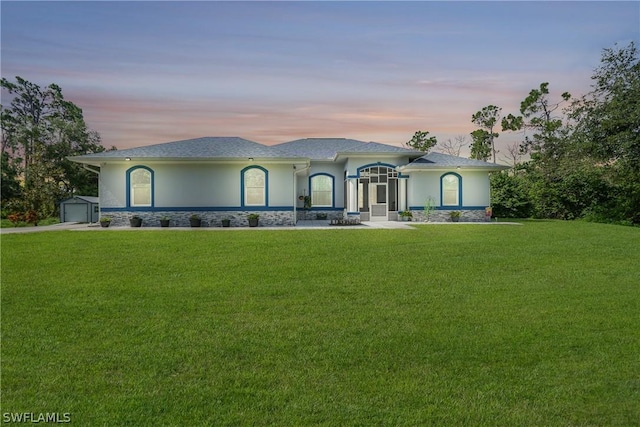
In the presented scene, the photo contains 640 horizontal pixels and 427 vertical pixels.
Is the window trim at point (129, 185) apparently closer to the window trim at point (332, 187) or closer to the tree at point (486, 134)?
the window trim at point (332, 187)

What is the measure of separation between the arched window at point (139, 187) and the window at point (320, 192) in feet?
27.8

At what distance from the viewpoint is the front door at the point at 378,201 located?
76.6 feet

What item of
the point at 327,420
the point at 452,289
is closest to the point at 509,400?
the point at 327,420

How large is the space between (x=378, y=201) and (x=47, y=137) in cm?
2915

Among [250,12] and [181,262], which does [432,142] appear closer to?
[250,12]

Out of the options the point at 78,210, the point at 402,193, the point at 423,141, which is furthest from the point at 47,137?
the point at 423,141

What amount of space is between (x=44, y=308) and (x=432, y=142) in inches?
1610

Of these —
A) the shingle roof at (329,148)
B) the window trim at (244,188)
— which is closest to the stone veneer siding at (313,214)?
the shingle roof at (329,148)

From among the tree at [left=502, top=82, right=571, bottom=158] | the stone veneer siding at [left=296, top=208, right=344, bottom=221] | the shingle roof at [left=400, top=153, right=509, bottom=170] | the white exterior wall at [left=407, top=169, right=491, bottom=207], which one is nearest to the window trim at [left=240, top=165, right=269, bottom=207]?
the stone veneer siding at [left=296, top=208, right=344, bottom=221]

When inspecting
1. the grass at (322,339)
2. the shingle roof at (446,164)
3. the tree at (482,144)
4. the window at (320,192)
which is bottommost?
the grass at (322,339)

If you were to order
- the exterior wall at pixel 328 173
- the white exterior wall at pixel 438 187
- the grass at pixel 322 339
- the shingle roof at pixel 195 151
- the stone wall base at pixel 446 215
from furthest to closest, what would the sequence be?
the exterior wall at pixel 328 173 < the white exterior wall at pixel 438 187 < the stone wall base at pixel 446 215 < the shingle roof at pixel 195 151 < the grass at pixel 322 339

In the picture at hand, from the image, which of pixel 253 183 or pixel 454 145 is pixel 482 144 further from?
pixel 253 183

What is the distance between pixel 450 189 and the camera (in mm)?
23406

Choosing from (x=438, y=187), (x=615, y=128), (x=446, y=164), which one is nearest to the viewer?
(x=446, y=164)
